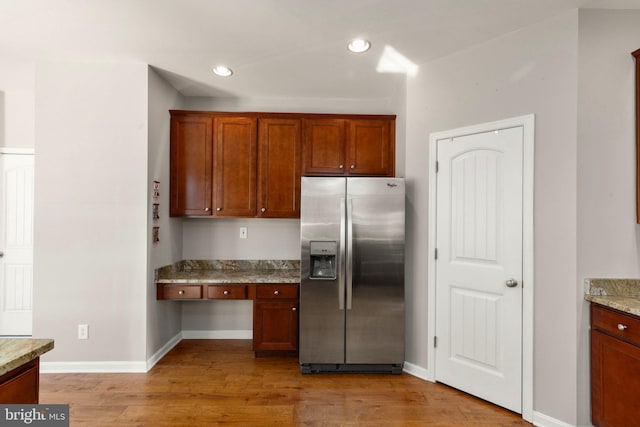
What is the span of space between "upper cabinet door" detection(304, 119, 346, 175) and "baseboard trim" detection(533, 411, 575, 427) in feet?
7.90

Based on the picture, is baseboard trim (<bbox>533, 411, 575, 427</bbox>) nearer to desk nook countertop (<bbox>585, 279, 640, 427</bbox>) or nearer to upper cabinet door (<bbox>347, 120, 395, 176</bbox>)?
desk nook countertop (<bbox>585, 279, 640, 427</bbox>)

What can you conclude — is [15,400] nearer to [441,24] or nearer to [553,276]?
[553,276]

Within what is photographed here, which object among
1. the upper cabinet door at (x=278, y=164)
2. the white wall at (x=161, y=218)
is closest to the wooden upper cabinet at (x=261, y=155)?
the upper cabinet door at (x=278, y=164)

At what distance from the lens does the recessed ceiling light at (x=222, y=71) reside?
3.11m

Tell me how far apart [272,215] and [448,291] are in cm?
176

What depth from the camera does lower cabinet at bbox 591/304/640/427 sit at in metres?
1.83

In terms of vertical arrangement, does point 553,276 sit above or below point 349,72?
below

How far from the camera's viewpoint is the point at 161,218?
3326 millimetres

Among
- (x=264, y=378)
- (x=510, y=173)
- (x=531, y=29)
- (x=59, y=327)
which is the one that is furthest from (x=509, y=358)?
(x=59, y=327)

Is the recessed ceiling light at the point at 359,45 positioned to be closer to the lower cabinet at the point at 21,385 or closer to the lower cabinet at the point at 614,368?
the lower cabinet at the point at 614,368

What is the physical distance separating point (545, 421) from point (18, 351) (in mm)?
2839

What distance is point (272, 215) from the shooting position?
353cm

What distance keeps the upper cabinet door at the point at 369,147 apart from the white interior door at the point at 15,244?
11.4 feet

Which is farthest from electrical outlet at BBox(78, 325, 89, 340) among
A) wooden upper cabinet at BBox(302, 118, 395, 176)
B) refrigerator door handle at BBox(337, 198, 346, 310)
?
wooden upper cabinet at BBox(302, 118, 395, 176)
